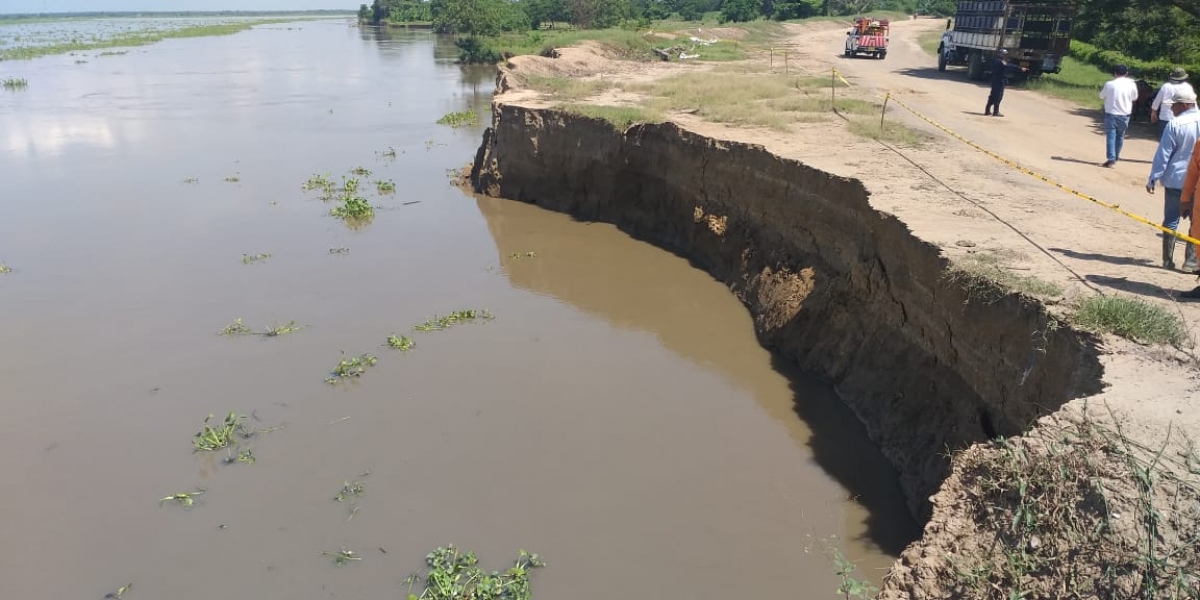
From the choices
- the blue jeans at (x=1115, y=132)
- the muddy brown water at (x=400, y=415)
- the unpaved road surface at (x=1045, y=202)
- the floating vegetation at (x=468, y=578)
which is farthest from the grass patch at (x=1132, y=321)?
the blue jeans at (x=1115, y=132)

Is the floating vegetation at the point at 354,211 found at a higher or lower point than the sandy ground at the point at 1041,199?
lower

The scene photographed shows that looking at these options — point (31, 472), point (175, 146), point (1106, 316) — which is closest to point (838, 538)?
point (1106, 316)

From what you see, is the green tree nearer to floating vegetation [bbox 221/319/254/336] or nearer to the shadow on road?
floating vegetation [bbox 221/319/254/336]

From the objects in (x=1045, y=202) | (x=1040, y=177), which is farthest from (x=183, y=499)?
(x=1040, y=177)

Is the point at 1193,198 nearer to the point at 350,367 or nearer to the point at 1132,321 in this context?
the point at 1132,321

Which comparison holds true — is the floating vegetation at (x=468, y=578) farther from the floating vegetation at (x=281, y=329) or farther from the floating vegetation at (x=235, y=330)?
the floating vegetation at (x=235, y=330)

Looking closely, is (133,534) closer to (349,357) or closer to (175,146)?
(349,357)
